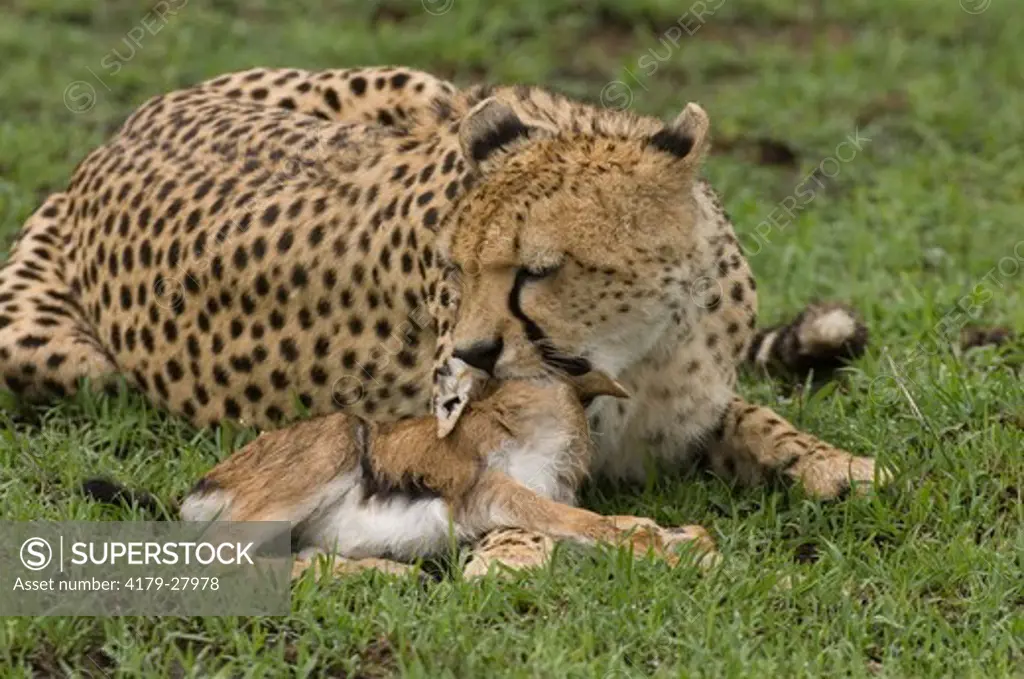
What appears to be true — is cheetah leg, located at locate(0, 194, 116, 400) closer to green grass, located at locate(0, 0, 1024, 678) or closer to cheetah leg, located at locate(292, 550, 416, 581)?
green grass, located at locate(0, 0, 1024, 678)

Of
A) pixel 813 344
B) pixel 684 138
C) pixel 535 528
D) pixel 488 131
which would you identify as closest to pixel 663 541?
pixel 535 528

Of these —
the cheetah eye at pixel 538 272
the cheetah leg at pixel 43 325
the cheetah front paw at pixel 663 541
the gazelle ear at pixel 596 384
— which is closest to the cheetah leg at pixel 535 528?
the cheetah front paw at pixel 663 541

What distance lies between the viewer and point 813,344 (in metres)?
5.57

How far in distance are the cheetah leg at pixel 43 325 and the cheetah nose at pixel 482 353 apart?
1547 mm

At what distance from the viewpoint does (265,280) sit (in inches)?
209

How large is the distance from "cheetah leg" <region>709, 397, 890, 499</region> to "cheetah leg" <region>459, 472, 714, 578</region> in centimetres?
52

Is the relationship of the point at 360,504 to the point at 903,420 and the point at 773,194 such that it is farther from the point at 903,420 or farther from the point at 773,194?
the point at 773,194

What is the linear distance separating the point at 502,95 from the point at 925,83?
Answer: 12.6 feet

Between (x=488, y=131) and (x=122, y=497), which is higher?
(x=488, y=131)

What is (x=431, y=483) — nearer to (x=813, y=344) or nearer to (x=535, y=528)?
(x=535, y=528)

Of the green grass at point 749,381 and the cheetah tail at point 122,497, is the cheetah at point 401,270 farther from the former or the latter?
the cheetah tail at point 122,497

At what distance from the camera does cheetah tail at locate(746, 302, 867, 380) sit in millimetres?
5562

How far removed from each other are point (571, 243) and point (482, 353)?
302 mm

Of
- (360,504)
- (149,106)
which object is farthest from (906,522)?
(149,106)
